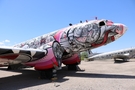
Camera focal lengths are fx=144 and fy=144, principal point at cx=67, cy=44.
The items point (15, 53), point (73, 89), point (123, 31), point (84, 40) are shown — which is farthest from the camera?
point (84, 40)

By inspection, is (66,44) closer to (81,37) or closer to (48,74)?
(81,37)

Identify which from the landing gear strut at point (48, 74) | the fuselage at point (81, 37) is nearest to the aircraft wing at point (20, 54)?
the fuselage at point (81, 37)

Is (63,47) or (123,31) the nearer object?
A: (123,31)

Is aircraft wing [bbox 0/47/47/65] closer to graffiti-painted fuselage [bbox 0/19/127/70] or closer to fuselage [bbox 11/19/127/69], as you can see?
graffiti-painted fuselage [bbox 0/19/127/70]

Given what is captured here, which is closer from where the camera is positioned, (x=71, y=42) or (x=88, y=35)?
(x=88, y=35)

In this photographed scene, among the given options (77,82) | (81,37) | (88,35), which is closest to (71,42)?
(81,37)

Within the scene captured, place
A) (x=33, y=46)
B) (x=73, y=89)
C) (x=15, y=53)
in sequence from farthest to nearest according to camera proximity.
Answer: (x=33, y=46)
(x=15, y=53)
(x=73, y=89)

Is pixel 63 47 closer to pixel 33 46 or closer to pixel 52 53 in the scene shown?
pixel 52 53

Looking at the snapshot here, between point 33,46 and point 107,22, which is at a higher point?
point 107,22

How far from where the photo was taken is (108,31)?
1009 centimetres

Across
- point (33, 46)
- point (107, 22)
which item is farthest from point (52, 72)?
point (107, 22)

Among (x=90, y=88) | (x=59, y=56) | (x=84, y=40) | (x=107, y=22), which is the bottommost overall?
(x=90, y=88)

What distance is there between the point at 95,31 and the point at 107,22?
106cm

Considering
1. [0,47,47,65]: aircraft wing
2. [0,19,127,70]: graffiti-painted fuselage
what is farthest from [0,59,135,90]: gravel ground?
[0,47,47,65]: aircraft wing
